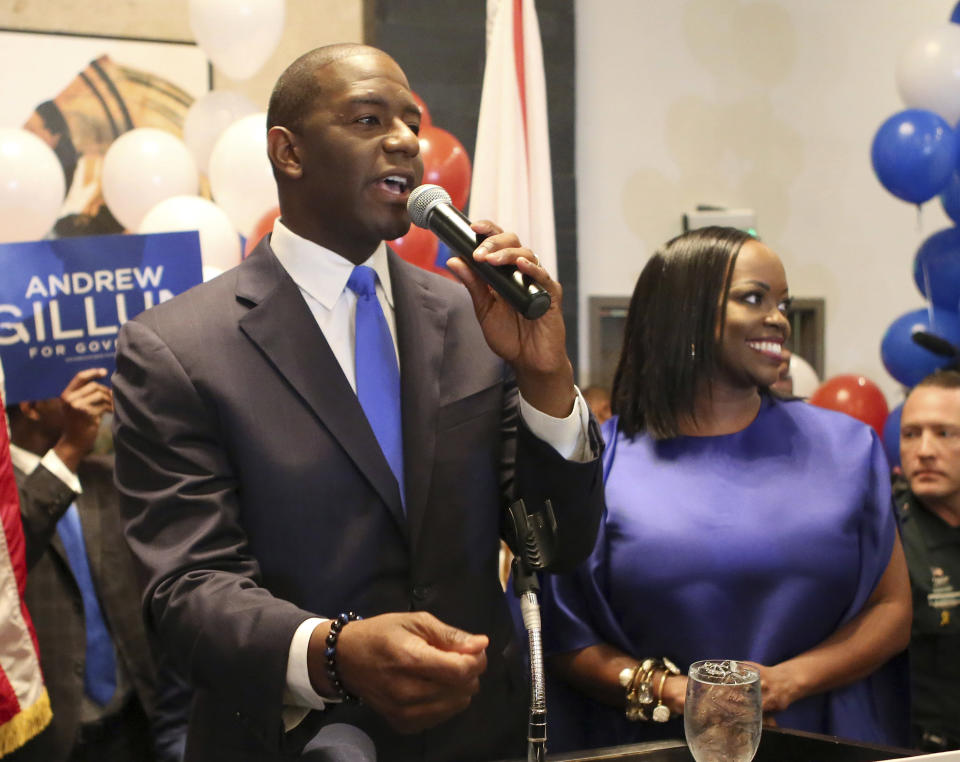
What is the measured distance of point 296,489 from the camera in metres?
1.52

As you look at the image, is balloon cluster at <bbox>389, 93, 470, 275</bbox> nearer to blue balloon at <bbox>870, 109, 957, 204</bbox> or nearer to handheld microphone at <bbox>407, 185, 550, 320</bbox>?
blue balloon at <bbox>870, 109, 957, 204</bbox>

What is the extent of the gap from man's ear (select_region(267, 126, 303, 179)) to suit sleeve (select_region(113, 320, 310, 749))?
12.3 inches

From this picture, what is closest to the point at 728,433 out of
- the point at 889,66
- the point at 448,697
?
the point at 448,697

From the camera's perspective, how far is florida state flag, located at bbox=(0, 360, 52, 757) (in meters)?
2.39

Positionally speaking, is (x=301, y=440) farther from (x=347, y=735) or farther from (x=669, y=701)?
(x=669, y=701)

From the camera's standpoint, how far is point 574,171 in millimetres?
5500

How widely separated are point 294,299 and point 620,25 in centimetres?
441

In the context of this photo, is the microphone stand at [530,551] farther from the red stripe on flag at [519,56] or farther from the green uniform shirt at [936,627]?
the red stripe on flag at [519,56]

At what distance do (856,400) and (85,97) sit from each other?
3.36 meters

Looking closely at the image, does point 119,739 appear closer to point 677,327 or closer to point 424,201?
point 677,327

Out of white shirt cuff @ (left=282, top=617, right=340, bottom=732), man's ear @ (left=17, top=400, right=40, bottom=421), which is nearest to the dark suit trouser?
man's ear @ (left=17, top=400, right=40, bottom=421)

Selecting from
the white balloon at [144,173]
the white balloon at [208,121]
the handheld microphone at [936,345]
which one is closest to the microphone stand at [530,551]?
the white balloon at [144,173]

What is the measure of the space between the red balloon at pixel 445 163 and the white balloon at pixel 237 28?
0.62 m

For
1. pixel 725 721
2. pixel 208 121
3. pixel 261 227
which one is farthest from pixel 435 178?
pixel 725 721
